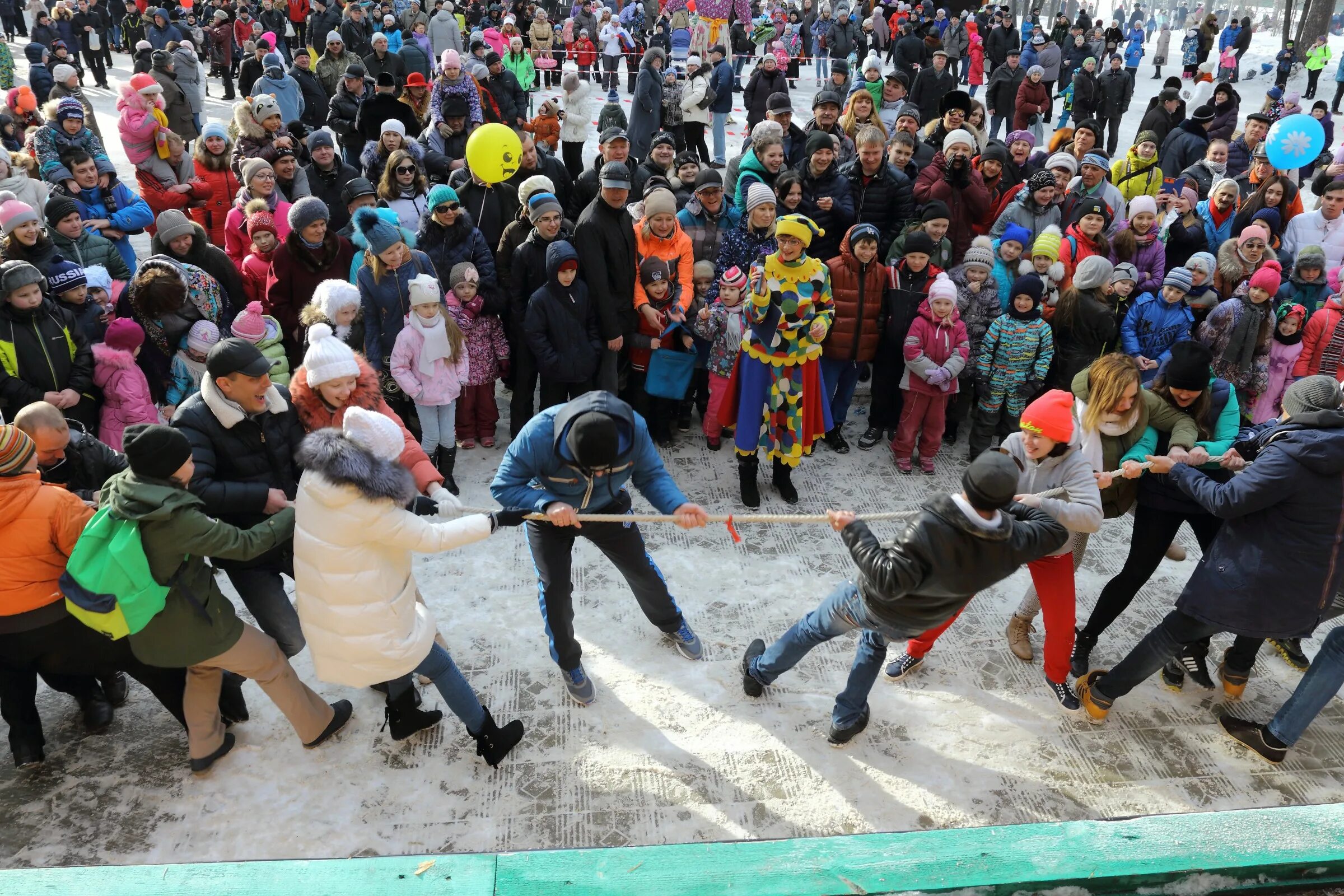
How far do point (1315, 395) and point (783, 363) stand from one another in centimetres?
273

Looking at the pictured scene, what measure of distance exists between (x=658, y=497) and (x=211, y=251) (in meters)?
3.67

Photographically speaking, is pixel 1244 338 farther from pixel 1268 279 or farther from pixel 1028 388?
pixel 1028 388

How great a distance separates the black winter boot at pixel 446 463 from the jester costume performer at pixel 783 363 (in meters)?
1.86

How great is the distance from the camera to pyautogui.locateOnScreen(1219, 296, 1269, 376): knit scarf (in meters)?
6.14

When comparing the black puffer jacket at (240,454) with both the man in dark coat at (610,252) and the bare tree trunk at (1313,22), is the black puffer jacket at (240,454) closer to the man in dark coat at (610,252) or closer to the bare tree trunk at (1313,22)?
the man in dark coat at (610,252)

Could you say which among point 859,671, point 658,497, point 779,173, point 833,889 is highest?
point 779,173

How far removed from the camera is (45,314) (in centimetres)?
465

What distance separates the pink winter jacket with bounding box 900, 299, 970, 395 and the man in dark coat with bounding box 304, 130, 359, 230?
4760mm

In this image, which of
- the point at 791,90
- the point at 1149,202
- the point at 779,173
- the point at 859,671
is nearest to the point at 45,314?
the point at 859,671

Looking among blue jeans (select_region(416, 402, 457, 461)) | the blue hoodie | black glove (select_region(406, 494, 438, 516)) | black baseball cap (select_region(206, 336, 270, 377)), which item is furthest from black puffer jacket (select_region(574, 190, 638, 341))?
the blue hoodie

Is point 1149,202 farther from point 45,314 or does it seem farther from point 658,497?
point 45,314

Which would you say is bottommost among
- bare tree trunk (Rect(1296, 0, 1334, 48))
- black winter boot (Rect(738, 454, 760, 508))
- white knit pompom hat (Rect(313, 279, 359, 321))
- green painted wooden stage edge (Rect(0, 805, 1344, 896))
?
black winter boot (Rect(738, 454, 760, 508))

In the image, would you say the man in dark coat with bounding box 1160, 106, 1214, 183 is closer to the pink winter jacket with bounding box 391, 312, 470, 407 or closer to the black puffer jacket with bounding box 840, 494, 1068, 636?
the black puffer jacket with bounding box 840, 494, 1068, 636

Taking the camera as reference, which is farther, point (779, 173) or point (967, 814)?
point (779, 173)
